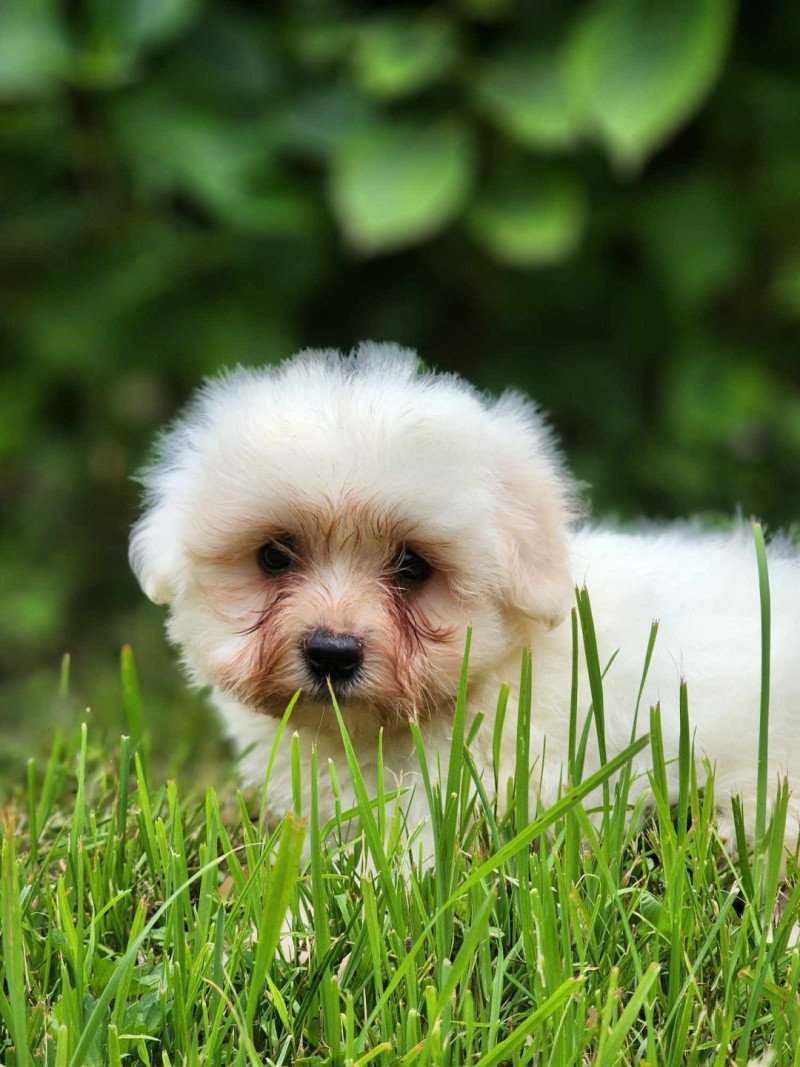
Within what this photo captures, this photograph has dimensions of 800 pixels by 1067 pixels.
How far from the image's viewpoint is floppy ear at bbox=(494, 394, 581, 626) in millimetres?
2477

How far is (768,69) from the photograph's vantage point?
18.1 feet

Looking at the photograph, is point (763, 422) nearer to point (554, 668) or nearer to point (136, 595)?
point (136, 595)

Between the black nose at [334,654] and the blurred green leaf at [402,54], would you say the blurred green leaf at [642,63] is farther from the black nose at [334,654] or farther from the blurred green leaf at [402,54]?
the black nose at [334,654]

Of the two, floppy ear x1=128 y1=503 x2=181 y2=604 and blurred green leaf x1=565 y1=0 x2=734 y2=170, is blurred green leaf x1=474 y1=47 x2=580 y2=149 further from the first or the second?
floppy ear x1=128 y1=503 x2=181 y2=604

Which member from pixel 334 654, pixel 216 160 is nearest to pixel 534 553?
pixel 334 654

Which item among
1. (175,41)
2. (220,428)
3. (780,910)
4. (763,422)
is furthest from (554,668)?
(175,41)

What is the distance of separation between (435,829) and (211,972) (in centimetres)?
38

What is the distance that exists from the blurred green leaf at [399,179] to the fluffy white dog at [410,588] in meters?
2.28

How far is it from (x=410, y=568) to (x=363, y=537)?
121 mm

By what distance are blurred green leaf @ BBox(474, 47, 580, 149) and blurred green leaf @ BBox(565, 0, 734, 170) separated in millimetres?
93

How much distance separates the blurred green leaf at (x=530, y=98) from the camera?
496cm

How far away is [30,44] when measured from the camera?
4984mm

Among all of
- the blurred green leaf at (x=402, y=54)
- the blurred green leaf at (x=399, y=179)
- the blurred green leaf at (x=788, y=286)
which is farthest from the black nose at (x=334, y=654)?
the blurred green leaf at (x=788, y=286)

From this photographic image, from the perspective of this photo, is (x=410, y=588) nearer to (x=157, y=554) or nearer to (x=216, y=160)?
(x=157, y=554)
